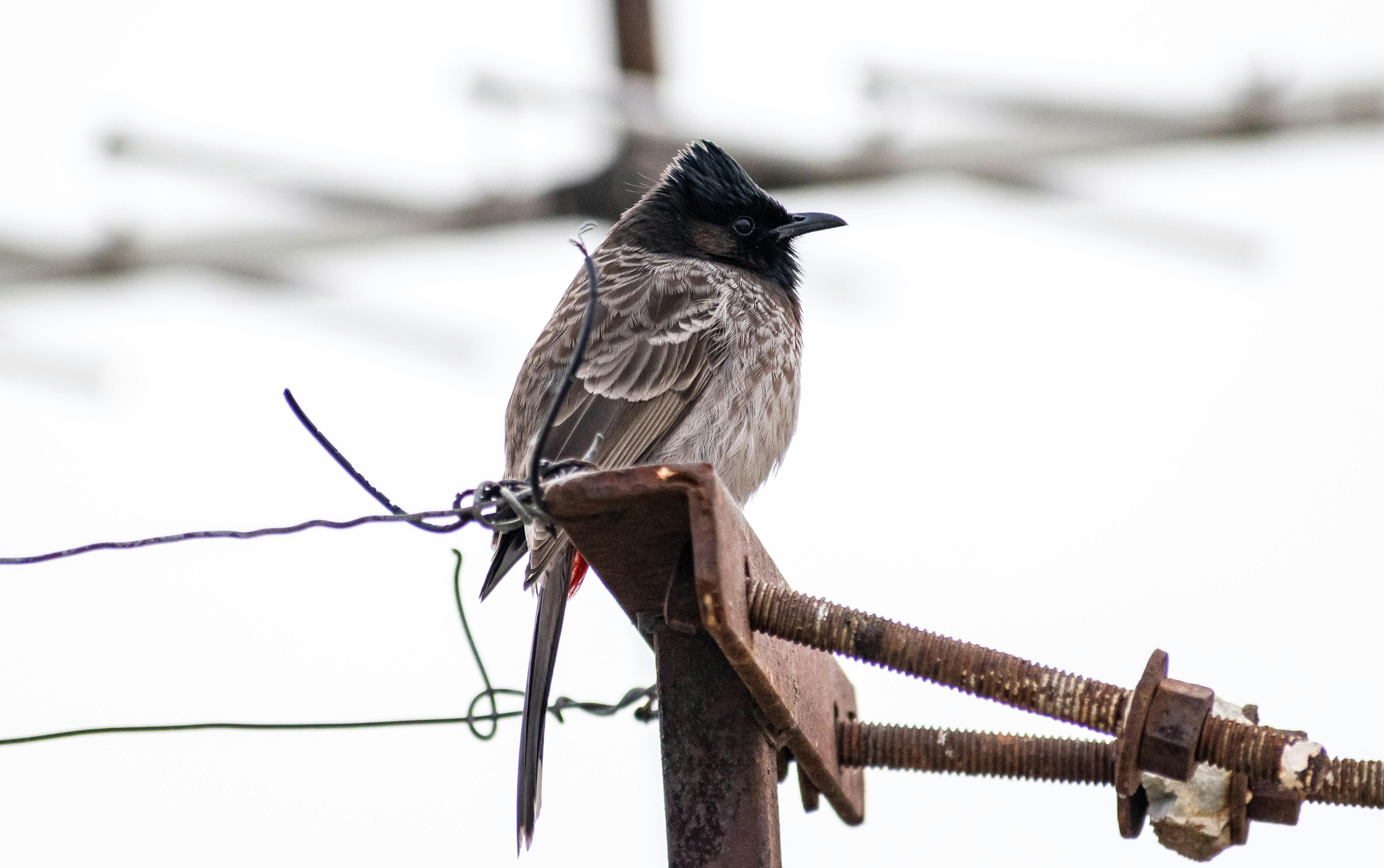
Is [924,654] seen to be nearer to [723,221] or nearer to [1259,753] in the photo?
[1259,753]

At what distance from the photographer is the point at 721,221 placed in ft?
16.2

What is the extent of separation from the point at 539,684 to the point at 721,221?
2.09 metres

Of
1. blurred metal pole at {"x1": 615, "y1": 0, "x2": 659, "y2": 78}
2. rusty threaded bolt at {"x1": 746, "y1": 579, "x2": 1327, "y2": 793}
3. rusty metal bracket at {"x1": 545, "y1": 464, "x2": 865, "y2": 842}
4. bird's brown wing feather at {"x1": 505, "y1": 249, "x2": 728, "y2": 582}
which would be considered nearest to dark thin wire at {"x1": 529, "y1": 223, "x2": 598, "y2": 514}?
rusty metal bracket at {"x1": 545, "y1": 464, "x2": 865, "y2": 842}

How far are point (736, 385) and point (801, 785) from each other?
1.27 metres

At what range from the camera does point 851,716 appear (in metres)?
3.23

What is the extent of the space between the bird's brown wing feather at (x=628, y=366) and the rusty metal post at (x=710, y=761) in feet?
4.08

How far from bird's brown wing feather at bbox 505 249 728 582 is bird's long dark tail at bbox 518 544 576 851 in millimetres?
471

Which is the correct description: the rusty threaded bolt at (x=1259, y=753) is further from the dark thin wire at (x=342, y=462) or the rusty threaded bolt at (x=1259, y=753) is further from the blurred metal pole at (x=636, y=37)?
the blurred metal pole at (x=636, y=37)

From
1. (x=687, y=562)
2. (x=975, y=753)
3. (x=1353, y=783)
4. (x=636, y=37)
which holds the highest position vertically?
(x=636, y=37)

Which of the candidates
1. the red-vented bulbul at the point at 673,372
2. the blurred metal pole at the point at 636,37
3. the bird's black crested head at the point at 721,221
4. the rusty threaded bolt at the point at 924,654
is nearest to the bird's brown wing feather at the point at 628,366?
the red-vented bulbul at the point at 673,372

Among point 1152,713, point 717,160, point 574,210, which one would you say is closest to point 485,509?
point 1152,713

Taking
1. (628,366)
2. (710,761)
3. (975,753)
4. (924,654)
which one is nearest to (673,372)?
(628,366)

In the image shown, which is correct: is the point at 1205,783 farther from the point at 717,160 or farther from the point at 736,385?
the point at 717,160

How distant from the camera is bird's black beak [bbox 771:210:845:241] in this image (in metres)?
4.80
